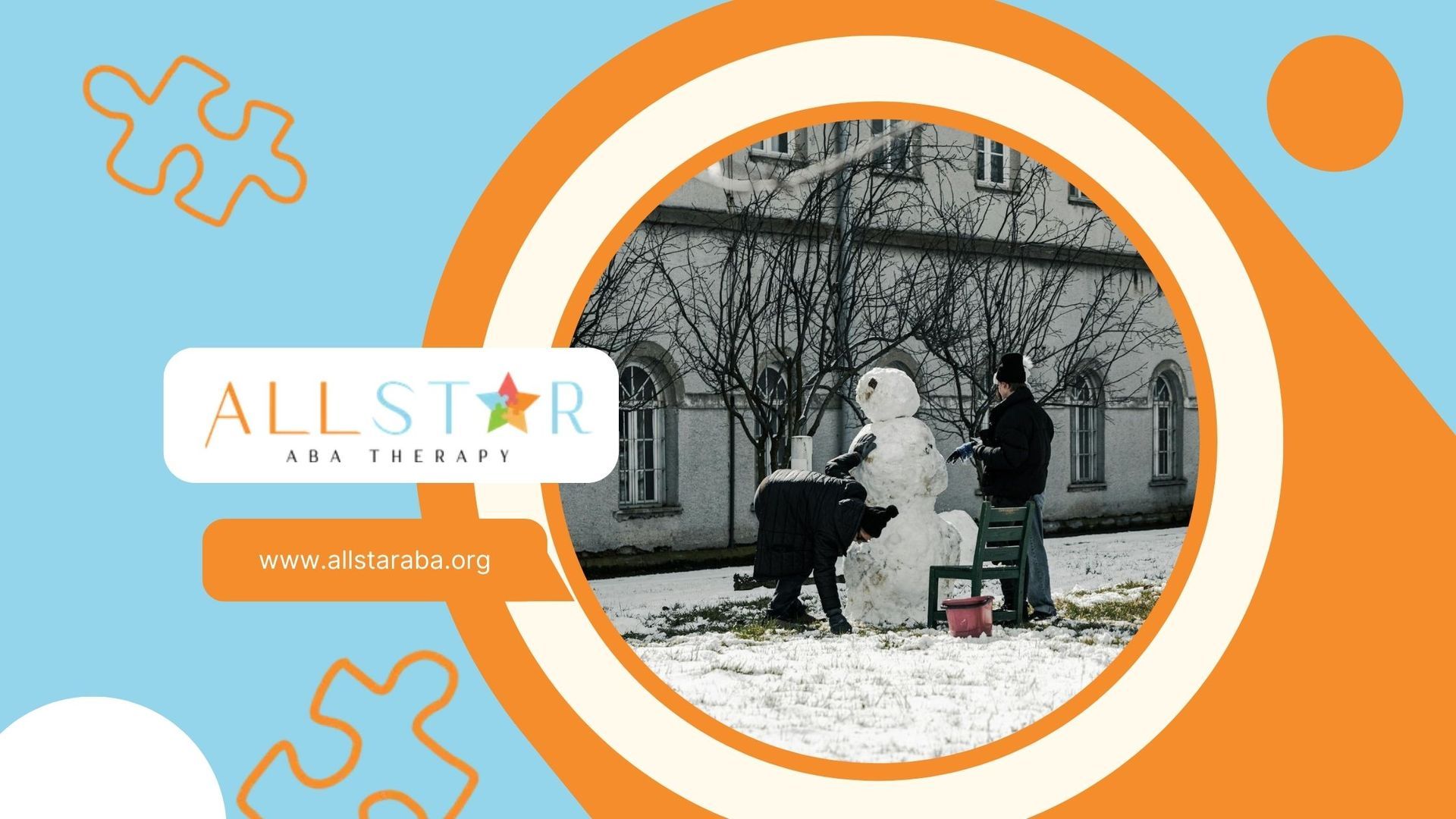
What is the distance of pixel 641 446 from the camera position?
1453cm

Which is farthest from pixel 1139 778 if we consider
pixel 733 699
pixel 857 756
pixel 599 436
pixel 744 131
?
pixel 744 131

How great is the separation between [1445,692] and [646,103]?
3813mm

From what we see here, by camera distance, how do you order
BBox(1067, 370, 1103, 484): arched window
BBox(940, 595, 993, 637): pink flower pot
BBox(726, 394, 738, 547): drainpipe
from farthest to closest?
BBox(1067, 370, 1103, 484): arched window
BBox(726, 394, 738, 547): drainpipe
BBox(940, 595, 993, 637): pink flower pot

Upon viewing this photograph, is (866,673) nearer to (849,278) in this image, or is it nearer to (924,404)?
(849,278)

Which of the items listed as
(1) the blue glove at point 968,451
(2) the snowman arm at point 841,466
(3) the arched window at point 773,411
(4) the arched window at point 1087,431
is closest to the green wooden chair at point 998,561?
(1) the blue glove at point 968,451

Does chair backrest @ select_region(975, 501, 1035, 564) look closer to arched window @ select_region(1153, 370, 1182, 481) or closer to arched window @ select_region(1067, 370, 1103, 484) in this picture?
arched window @ select_region(1067, 370, 1103, 484)

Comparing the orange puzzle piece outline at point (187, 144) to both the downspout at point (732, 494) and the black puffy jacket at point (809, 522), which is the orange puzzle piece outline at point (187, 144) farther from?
the downspout at point (732, 494)

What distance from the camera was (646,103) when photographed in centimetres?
592

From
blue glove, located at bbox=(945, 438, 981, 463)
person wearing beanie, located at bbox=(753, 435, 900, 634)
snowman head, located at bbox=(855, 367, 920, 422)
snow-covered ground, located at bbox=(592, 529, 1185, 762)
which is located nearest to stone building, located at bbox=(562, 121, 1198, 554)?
snow-covered ground, located at bbox=(592, 529, 1185, 762)

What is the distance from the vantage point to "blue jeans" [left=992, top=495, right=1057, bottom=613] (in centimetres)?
900

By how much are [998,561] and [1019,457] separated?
63cm

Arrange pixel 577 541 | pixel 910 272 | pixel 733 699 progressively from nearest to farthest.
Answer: pixel 733 699, pixel 577 541, pixel 910 272

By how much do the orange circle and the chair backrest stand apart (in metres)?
3.16

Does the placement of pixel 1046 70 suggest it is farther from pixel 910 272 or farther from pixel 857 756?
pixel 910 272
